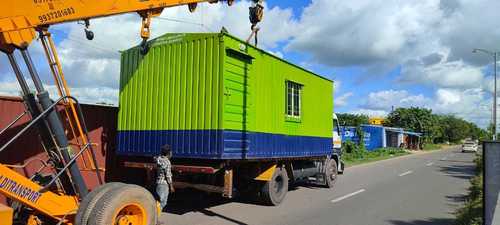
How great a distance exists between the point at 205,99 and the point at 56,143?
3480mm

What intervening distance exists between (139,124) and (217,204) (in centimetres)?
263

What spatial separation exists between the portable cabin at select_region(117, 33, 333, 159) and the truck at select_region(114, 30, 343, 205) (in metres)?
0.02

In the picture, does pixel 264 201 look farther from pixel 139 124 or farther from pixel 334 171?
pixel 334 171

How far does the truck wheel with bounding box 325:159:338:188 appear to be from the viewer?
51.6 ft

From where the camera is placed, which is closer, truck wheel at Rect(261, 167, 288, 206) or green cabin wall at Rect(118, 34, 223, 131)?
green cabin wall at Rect(118, 34, 223, 131)

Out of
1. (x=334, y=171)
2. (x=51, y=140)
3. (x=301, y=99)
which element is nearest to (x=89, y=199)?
(x=51, y=140)

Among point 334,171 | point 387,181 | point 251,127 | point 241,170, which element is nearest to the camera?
point 251,127

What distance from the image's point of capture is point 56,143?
6.98m

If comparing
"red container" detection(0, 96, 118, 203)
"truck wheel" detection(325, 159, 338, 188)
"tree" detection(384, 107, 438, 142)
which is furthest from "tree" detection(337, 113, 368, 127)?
"red container" detection(0, 96, 118, 203)

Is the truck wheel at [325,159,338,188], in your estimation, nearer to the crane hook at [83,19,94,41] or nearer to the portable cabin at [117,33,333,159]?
the portable cabin at [117,33,333,159]

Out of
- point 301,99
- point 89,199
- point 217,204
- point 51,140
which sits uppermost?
point 301,99

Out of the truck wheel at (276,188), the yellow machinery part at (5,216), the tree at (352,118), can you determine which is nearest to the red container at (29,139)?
the yellow machinery part at (5,216)

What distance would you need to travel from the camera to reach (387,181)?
61.9 ft

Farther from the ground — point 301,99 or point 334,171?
point 301,99
